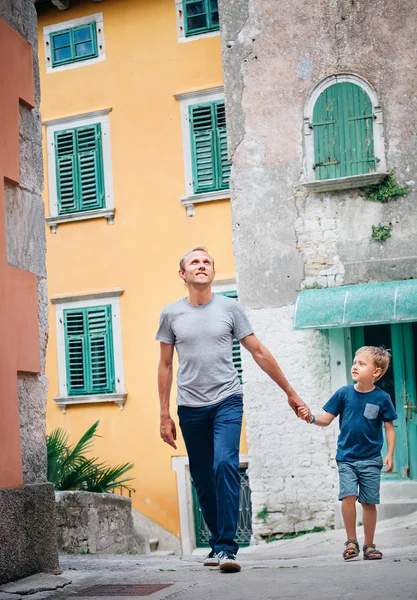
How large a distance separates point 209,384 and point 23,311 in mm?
1210

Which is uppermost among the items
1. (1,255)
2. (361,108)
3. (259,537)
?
(361,108)

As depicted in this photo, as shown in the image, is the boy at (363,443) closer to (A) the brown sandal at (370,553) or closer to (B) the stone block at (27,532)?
(A) the brown sandal at (370,553)

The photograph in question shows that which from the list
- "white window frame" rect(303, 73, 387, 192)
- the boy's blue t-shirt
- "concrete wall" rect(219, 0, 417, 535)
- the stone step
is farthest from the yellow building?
the boy's blue t-shirt

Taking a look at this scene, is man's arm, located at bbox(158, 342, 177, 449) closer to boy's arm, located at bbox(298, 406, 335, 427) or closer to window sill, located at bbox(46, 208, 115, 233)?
boy's arm, located at bbox(298, 406, 335, 427)

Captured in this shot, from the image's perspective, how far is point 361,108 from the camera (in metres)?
14.1

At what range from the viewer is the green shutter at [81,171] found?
1725cm

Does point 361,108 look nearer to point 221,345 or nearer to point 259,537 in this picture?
point 259,537

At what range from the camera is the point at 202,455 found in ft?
21.5

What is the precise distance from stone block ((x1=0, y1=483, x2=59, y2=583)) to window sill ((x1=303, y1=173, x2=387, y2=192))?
852 cm

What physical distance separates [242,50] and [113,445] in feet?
21.5

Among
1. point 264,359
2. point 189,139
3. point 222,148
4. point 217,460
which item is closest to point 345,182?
point 222,148

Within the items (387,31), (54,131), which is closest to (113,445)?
(54,131)

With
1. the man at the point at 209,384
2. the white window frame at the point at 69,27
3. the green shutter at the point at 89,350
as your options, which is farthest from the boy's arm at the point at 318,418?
the white window frame at the point at 69,27

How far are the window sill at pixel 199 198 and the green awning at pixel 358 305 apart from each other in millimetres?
3021
